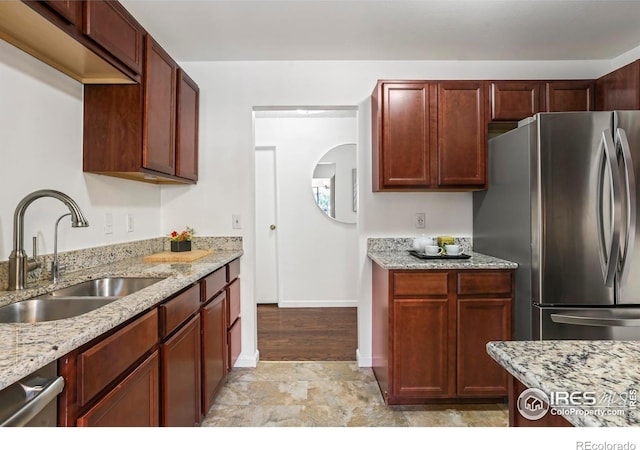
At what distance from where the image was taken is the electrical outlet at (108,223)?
209 cm

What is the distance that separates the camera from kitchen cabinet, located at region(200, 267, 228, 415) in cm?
190

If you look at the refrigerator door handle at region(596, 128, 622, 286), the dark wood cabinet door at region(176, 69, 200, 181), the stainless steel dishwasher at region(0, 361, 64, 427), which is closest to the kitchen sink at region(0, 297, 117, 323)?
the stainless steel dishwasher at region(0, 361, 64, 427)

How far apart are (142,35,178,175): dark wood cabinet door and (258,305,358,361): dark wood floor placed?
1.77m

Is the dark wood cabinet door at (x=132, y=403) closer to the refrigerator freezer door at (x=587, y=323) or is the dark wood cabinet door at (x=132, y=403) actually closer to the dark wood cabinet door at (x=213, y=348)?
the dark wood cabinet door at (x=213, y=348)

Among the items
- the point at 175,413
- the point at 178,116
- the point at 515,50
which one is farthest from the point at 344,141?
the point at 175,413

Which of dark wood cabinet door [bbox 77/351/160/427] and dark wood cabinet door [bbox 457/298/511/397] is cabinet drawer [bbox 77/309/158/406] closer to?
dark wood cabinet door [bbox 77/351/160/427]

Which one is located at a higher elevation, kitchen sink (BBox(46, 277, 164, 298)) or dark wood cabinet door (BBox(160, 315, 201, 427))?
kitchen sink (BBox(46, 277, 164, 298))

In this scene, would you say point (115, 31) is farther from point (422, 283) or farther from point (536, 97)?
point (536, 97)

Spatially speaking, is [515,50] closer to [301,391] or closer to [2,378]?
[301,391]

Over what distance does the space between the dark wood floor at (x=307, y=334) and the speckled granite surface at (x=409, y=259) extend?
958mm

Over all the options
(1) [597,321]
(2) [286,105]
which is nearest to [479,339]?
(1) [597,321]

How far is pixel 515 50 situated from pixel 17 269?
3.26 meters

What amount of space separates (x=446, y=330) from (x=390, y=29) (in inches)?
77.1
